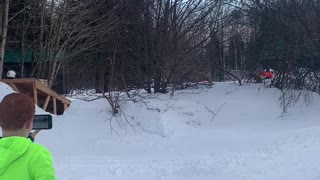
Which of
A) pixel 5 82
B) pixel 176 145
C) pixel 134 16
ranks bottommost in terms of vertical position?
pixel 176 145

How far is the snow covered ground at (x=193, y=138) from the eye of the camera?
9156mm

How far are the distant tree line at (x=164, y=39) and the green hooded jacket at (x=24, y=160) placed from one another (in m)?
12.3

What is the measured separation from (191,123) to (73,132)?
3.25 m

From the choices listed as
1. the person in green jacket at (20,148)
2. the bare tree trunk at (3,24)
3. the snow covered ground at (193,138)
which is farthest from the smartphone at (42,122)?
the bare tree trunk at (3,24)

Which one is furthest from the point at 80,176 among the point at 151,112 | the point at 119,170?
the point at 151,112

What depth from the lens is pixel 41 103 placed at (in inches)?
610

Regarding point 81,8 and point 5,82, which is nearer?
point 5,82

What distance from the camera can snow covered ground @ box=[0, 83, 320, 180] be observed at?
9.16 meters

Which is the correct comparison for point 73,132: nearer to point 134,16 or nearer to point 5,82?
point 5,82

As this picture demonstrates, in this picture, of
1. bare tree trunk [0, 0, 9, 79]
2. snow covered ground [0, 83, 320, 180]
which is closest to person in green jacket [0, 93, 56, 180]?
snow covered ground [0, 83, 320, 180]

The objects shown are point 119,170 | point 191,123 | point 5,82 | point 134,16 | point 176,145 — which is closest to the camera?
point 119,170

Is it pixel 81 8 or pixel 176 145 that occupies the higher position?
pixel 81 8

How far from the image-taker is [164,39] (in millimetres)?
17141

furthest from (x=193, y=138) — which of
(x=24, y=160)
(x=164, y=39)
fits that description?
(x=24, y=160)
